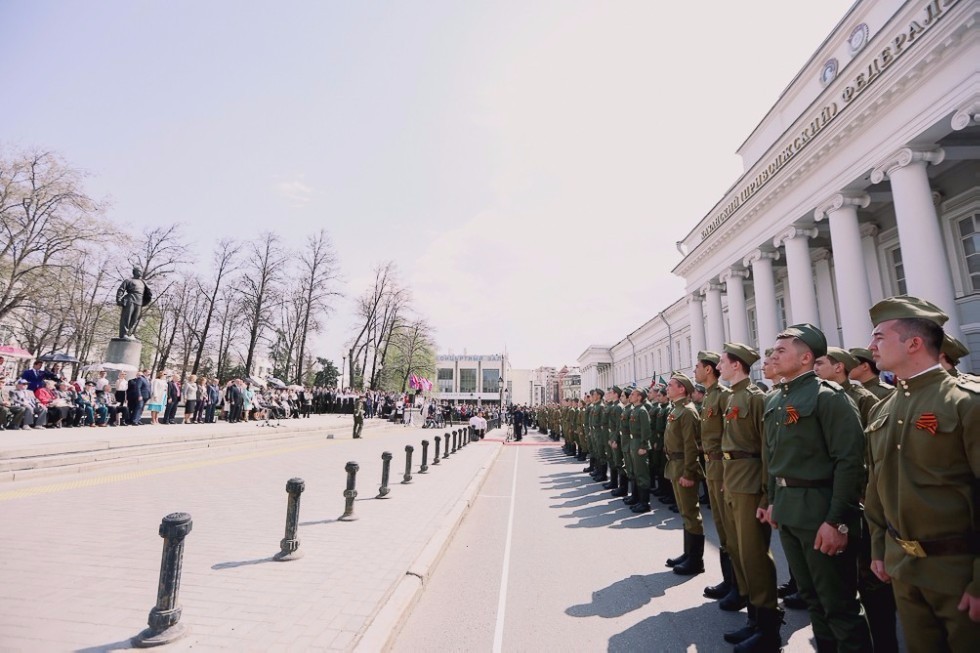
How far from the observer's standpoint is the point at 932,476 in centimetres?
225

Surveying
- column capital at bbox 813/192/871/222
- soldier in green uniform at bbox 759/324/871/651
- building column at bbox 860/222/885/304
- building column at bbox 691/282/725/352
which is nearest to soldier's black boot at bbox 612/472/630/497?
soldier in green uniform at bbox 759/324/871/651

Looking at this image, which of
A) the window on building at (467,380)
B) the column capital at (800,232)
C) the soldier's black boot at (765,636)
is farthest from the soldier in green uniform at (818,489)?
the window on building at (467,380)

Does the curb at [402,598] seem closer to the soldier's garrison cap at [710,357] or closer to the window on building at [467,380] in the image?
the soldier's garrison cap at [710,357]

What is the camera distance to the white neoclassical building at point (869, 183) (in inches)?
458

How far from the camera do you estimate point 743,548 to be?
3861 mm

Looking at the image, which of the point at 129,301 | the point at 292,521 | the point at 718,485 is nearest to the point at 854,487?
the point at 718,485

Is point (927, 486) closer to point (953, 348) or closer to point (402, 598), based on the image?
point (953, 348)

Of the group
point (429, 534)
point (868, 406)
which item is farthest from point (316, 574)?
point (868, 406)

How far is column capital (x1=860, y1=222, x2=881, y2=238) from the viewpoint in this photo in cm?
1820

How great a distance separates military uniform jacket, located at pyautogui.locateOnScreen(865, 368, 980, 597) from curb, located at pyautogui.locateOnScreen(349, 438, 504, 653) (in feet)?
10.8

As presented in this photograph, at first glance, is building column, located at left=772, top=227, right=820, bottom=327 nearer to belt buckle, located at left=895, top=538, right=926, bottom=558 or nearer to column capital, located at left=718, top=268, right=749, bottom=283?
column capital, located at left=718, top=268, right=749, bottom=283

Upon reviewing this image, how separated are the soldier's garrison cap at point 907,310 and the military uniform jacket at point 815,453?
804 millimetres

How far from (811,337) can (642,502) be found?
256 inches

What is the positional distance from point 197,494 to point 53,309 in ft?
81.8
